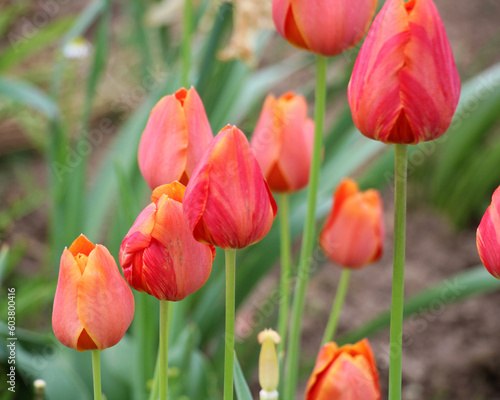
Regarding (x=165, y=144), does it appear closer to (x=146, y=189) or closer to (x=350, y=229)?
(x=350, y=229)

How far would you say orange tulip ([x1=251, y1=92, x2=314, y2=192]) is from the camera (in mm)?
757

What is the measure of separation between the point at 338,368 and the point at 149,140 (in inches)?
9.8

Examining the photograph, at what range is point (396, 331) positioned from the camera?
0.50m

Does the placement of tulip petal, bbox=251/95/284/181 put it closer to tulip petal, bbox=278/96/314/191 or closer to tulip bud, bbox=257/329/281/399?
tulip petal, bbox=278/96/314/191

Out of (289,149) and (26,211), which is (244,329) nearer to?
→ (26,211)

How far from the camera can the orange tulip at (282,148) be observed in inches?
29.8

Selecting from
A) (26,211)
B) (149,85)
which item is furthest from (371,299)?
(26,211)

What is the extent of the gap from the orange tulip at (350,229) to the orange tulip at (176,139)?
1.08 feet

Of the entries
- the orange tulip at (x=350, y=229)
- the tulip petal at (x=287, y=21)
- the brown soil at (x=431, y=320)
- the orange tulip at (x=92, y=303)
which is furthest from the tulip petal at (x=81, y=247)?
the brown soil at (x=431, y=320)

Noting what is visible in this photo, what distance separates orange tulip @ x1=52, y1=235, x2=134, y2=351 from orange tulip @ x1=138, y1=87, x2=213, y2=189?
0.11 meters

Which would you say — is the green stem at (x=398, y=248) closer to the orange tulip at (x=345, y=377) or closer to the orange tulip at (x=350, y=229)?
the orange tulip at (x=345, y=377)

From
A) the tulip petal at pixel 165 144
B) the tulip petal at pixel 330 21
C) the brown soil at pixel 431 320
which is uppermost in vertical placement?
the tulip petal at pixel 330 21

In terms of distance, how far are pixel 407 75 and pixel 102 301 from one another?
26 cm

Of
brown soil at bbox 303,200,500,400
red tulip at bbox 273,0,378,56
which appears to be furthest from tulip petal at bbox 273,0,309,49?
brown soil at bbox 303,200,500,400
